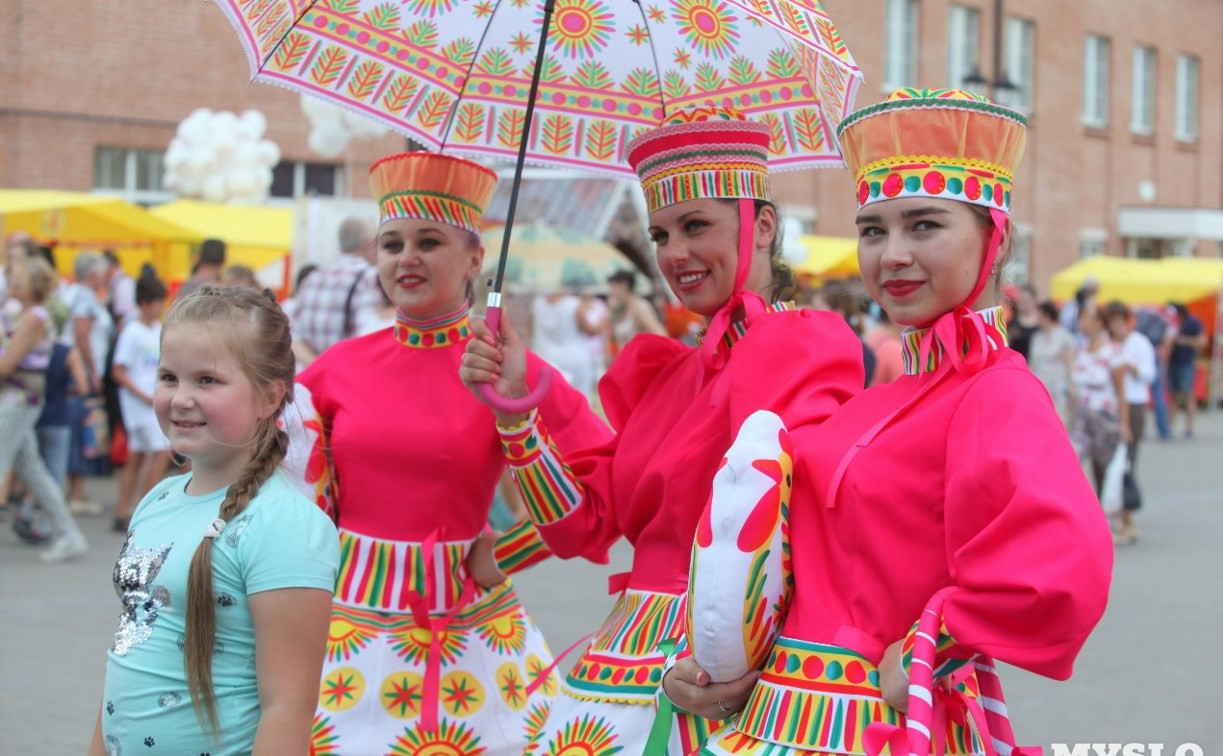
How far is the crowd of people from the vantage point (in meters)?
2.36

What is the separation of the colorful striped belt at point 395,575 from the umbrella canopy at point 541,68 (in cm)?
110

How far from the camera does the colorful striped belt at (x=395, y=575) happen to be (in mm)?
3848

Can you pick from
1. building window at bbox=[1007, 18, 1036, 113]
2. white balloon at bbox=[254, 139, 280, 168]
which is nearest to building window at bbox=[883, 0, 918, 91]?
building window at bbox=[1007, 18, 1036, 113]

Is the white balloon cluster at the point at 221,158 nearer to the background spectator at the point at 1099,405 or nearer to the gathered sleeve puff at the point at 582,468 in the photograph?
the background spectator at the point at 1099,405

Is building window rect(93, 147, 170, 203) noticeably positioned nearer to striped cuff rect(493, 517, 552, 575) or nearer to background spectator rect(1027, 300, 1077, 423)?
background spectator rect(1027, 300, 1077, 423)

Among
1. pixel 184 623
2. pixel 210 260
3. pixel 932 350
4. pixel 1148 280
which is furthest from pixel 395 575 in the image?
pixel 1148 280

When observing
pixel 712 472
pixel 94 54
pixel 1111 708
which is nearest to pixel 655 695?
pixel 712 472

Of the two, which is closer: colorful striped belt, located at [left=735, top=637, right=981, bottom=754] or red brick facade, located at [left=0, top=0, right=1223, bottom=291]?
colorful striped belt, located at [left=735, top=637, right=981, bottom=754]

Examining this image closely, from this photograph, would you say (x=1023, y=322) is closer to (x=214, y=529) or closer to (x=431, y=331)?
(x=431, y=331)

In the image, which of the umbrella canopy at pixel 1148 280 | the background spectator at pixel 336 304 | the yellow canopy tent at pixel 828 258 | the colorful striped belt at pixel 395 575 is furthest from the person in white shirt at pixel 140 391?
the umbrella canopy at pixel 1148 280

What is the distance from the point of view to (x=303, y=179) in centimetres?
2134

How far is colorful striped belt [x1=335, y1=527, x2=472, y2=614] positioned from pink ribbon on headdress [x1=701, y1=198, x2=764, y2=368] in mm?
1011

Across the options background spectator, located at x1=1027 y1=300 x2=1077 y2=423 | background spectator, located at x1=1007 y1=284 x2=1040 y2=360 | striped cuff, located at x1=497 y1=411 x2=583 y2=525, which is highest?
background spectator, located at x1=1007 y1=284 x2=1040 y2=360
